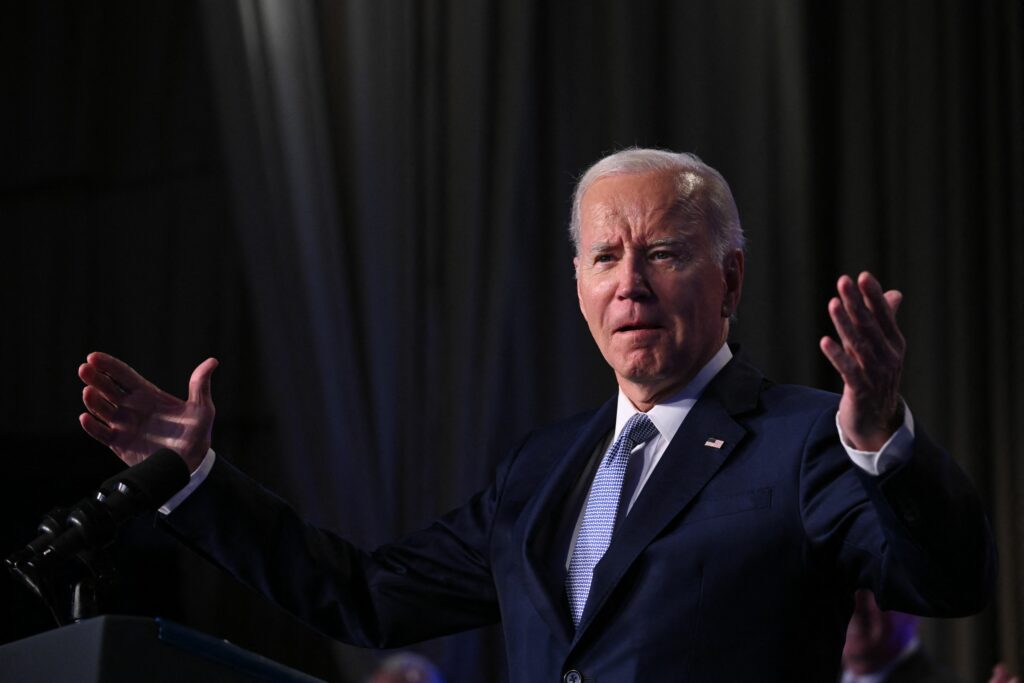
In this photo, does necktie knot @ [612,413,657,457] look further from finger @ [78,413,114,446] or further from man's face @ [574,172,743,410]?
finger @ [78,413,114,446]

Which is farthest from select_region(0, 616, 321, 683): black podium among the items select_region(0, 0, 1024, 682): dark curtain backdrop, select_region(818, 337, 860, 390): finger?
select_region(0, 0, 1024, 682): dark curtain backdrop

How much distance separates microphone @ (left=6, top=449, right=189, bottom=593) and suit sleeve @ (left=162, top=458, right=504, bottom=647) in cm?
43

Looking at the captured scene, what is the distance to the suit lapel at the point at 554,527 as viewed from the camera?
1729 millimetres

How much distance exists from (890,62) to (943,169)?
39 cm

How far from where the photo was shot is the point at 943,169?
166 inches

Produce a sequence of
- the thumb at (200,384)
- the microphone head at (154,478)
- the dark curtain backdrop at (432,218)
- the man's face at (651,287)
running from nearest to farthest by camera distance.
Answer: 1. the microphone head at (154,478)
2. the thumb at (200,384)
3. the man's face at (651,287)
4. the dark curtain backdrop at (432,218)

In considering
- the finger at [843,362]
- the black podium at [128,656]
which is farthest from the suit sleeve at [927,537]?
the black podium at [128,656]

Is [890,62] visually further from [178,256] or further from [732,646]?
[732,646]

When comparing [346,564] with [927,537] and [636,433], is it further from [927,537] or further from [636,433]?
[927,537]

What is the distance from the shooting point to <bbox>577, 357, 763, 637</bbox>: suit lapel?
1.68 m

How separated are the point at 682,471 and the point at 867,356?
47 centimetres

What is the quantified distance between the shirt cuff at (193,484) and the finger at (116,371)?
0.49ft

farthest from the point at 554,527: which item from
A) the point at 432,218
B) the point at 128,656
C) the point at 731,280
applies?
the point at 432,218

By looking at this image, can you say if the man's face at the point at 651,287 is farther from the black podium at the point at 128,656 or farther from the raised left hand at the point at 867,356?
the black podium at the point at 128,656
